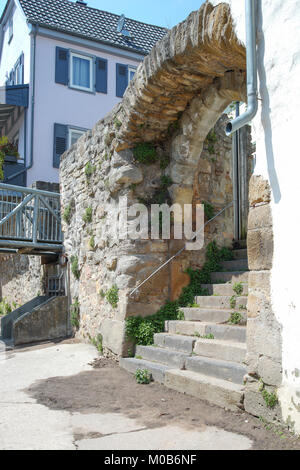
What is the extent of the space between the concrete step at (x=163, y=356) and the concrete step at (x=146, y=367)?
0.07 metres

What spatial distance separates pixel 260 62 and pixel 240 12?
457mm

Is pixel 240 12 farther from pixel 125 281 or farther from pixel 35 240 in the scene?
pixel 35 240

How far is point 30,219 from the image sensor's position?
8.51 metres

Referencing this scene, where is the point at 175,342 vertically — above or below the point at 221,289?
below

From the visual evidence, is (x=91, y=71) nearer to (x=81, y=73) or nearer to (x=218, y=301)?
(x=81, y=73)

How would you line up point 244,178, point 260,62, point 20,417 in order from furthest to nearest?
point 244,178 < point 20,417 < point 260,62

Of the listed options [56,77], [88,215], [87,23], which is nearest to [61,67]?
[56,77]

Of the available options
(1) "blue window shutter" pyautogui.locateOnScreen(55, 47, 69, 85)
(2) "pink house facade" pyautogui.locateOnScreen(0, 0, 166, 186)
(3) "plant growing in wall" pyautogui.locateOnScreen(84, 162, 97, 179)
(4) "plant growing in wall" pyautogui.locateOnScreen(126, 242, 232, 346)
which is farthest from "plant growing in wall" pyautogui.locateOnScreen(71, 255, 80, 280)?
(1) "blue window shutter" pyautogui.locateOnScreen(55, 47, 69, 85)

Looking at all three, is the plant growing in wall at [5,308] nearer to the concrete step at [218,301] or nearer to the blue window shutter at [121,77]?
the blue window shutter at [121,77]

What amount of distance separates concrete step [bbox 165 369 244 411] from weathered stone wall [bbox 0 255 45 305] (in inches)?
215

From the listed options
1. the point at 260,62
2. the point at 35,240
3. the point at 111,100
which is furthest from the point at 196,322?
the point at 111,100

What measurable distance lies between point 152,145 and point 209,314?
7.74 feet

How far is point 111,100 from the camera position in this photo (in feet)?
47.5

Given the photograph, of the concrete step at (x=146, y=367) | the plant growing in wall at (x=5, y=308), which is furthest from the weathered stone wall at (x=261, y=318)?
the plant growing in wall at (x=5, y=308)
